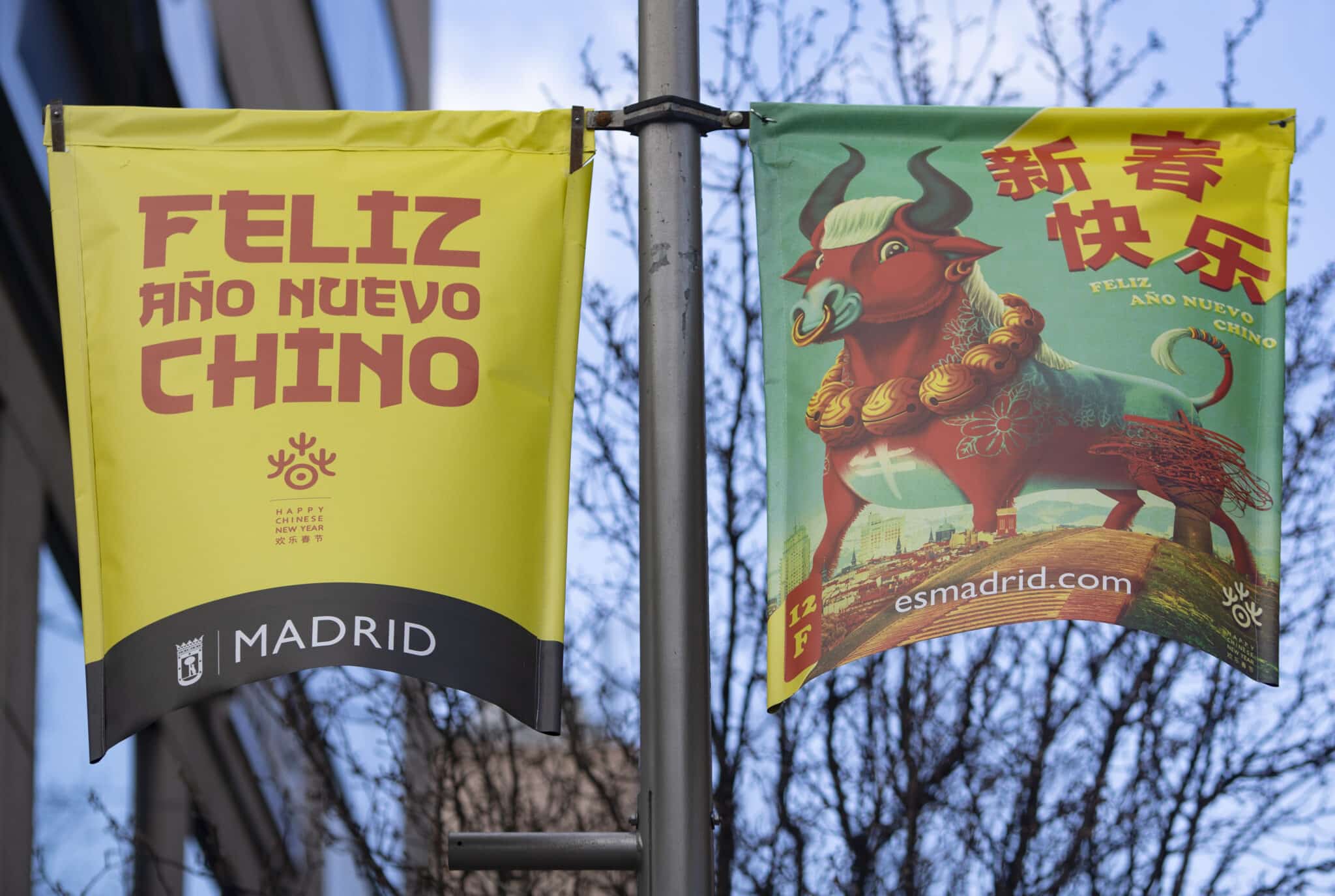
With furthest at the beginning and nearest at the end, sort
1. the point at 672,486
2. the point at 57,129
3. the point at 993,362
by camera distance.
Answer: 1. the point at 57,129
2. the point at 993,362
3. the point at 672,486

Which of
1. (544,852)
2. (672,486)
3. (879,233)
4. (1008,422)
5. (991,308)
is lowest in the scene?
→ (544,852)

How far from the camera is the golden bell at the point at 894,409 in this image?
4496mm

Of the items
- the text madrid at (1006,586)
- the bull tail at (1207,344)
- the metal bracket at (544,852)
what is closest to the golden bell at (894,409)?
the text madrid at (1006,586)

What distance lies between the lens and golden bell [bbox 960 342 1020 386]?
4.58m

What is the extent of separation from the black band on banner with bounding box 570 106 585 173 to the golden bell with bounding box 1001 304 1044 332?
1.32 m

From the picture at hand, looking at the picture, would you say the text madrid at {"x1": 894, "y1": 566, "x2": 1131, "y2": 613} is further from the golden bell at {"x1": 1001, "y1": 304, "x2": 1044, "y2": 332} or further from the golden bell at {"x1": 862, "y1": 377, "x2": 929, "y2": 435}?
the golden bell at {"x1": 1001, "y1": 304, "x2": 1044, "y2": 332}

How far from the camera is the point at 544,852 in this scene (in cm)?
403

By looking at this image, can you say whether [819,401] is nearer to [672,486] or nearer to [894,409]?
[894,409]

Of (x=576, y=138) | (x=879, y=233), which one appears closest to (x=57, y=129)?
(x=576, y=138)

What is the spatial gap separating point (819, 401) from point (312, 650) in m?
1.53

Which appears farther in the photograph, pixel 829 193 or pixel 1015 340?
pixel 829 193

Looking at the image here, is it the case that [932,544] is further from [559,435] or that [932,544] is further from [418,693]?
[418,693]

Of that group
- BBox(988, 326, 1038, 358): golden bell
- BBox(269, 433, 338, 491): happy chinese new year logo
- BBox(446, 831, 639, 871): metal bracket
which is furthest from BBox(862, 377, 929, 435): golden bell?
BBox(269, 433, 338, 491): happy chinese new year logo

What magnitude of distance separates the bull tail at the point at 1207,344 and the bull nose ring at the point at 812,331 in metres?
0.94
